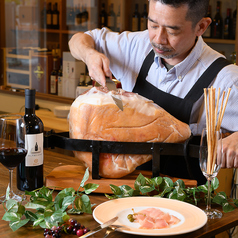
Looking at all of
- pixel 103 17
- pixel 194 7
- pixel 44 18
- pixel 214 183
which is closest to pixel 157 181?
pixel 214 183

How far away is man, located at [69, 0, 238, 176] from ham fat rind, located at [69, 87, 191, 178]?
0.18 meters

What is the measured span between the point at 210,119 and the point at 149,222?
0.34 metres

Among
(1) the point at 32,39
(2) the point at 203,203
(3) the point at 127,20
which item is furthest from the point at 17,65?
(2) the point at 203,203

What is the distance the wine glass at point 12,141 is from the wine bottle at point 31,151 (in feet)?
0.22

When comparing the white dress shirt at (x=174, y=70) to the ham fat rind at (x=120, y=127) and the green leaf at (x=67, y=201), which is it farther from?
the green leaf at (x=67, y=201)

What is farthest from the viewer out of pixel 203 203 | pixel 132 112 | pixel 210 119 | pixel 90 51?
pixel 90 51

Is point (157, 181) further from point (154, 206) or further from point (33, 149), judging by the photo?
point (33, 149)

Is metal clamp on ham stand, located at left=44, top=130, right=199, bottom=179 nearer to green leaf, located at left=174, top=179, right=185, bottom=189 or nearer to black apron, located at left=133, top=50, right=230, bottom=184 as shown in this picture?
green leaf, located at left=174, top=179, right=185, bottom=189

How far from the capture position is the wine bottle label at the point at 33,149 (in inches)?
48.4

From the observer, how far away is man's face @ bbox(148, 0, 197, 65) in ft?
4.93

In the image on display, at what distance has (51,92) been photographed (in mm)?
4281

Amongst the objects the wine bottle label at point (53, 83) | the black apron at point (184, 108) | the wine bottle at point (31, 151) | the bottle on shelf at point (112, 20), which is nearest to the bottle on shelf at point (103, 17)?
the bottle on shelf at point (112, 20)

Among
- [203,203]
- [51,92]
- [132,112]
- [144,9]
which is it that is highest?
[144,9]

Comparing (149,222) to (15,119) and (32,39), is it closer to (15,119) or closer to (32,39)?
(15,119)
